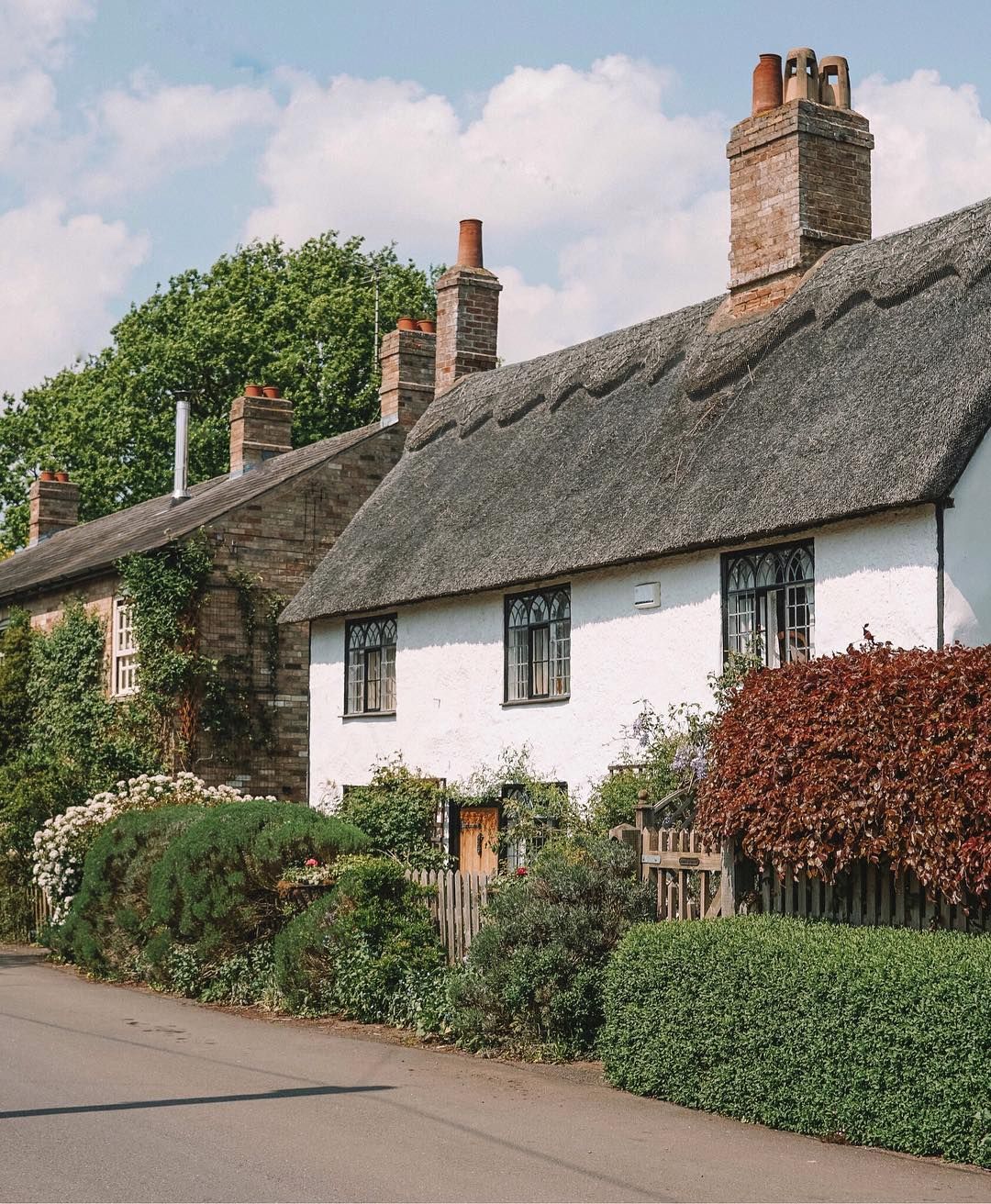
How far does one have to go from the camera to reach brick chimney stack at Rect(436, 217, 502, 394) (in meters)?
26.5

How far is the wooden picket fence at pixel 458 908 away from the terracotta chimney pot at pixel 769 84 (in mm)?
10636

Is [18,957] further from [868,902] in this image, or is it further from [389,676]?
[868,902]

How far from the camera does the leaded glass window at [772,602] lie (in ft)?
51.8

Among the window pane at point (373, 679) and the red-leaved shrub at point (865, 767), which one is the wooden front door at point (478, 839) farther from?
the red-leaved shrub at point (865, 767)

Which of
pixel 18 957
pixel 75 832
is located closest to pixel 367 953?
pixel 75 832

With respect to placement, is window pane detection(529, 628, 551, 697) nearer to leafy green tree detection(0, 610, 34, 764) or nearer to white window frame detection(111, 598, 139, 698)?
white window frame detection(111, 598, 139, 698)

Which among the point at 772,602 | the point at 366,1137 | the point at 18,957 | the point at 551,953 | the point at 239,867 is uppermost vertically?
the point at 772,602

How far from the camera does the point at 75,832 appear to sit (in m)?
20.3

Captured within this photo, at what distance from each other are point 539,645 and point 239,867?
5.40 meters

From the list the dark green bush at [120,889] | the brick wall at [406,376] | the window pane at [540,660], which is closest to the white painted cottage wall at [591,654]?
the window pane at [540,660]

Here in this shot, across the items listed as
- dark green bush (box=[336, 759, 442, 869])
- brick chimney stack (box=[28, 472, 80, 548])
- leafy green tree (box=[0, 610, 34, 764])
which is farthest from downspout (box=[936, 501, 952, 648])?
brick chimney stack (box=[28, 472, 80, 548])

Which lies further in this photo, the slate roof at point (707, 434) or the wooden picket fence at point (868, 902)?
the slate roof at point (707, 434)

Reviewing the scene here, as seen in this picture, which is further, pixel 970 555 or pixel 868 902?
pixel 970 555

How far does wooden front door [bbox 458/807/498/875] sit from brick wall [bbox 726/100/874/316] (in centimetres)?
711
